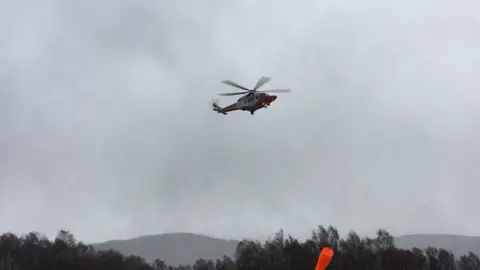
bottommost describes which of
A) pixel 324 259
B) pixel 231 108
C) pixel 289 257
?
pixel 324 259

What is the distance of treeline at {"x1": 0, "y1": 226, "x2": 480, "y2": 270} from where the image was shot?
86.9m

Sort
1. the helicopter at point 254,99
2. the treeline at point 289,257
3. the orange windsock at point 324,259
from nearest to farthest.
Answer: the orange windsock at point 324,259, the helicopter at point 254,99, the treeline at point 289,257

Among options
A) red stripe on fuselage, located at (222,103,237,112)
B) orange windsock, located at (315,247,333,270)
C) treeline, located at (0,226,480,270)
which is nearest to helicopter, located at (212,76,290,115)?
red stripe on fuselage, located at (222,103,237,112)

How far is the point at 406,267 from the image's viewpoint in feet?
281

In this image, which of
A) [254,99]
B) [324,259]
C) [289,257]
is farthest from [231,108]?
[289,257]

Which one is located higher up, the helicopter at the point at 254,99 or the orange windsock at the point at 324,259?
the helicopter at the point at 254,99

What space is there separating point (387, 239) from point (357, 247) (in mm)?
23600

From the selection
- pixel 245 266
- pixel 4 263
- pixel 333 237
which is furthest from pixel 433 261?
pixel 4 263

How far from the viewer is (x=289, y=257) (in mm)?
91125

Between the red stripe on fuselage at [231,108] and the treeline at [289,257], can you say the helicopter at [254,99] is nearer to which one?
the red stripe on fuselage at [231,108]

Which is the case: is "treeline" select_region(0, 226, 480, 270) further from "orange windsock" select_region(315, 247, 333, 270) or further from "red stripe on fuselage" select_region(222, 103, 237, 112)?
"orange windsock" select_region(315, 247, 333, 270)

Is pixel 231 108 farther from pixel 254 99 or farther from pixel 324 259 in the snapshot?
pixel 324 259

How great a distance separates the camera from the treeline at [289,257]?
285ft

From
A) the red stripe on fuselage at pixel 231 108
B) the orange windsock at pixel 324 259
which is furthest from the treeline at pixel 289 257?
the orange windsock at pixel 324 259
